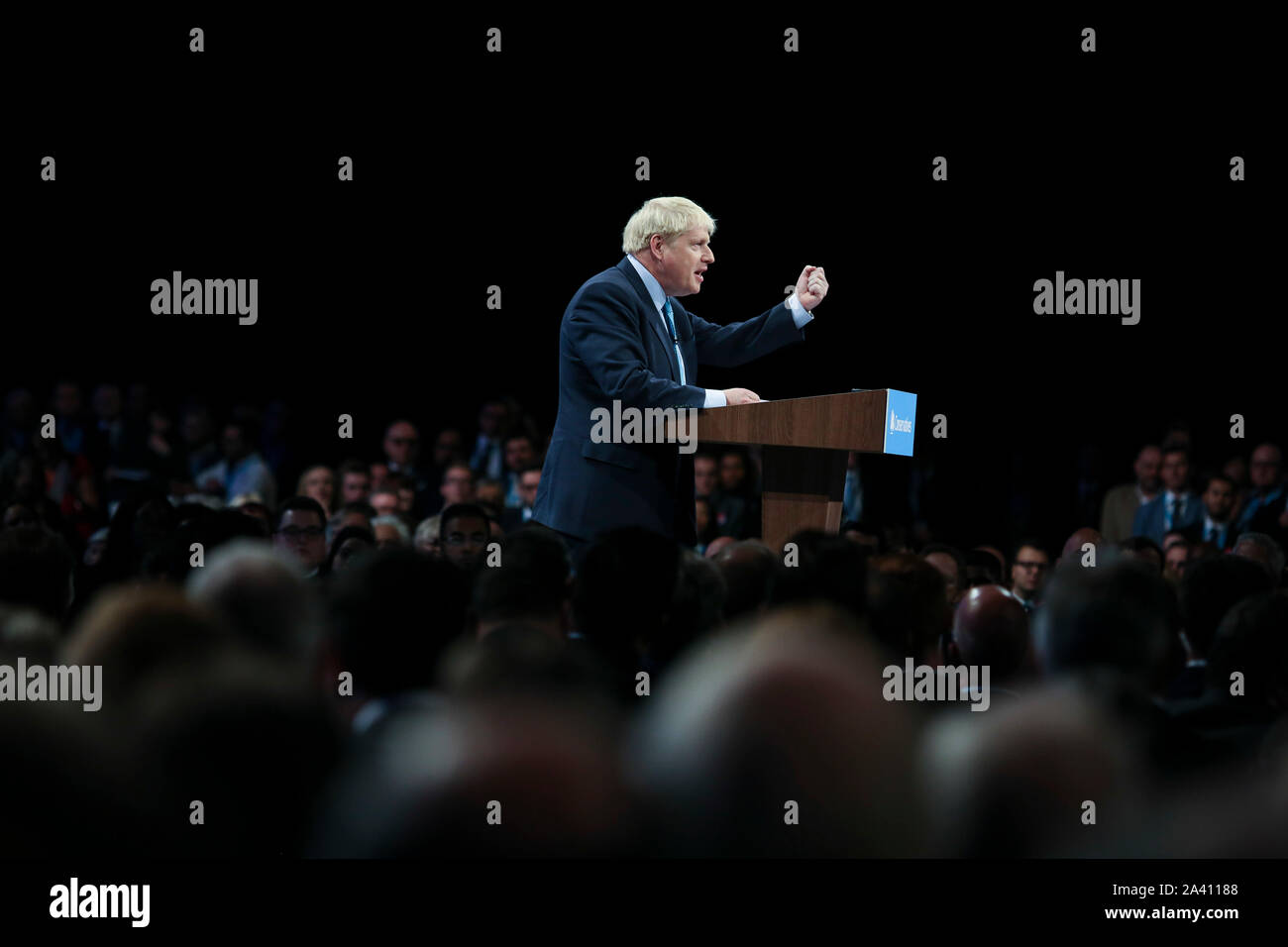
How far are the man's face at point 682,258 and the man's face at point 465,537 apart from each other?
3.27 feet

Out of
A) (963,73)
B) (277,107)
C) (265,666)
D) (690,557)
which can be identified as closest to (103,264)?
(277,107)

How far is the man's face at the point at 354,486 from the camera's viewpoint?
6.60 m

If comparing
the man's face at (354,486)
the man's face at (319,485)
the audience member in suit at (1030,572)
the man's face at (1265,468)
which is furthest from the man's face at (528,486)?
the man's face at (1265,468)

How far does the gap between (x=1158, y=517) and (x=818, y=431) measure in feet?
13.6

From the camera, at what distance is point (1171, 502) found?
695cm

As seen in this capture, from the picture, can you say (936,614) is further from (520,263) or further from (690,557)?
(520,263)

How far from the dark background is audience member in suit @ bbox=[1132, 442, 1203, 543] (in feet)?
1.36

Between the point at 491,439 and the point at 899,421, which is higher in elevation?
the point at 491,439

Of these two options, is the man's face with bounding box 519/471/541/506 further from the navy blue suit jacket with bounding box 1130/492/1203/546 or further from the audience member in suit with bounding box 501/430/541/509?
the navy blue suit jacket with bounding box 1130/492/1203/546

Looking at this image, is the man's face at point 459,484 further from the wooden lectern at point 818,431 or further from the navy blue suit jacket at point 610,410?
the wooden lectern at point 818,431

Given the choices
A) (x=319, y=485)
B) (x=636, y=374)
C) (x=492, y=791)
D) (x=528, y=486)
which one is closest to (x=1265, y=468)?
(x=528, y=486)

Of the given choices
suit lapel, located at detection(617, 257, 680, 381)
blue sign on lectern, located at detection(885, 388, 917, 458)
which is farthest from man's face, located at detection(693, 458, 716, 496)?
blue sign on lectern, located at detection(885, 388, 917, 458)

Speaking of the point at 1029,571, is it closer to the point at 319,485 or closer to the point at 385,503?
the point at 385,503

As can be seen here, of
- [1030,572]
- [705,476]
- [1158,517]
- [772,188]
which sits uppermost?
[772,188]
